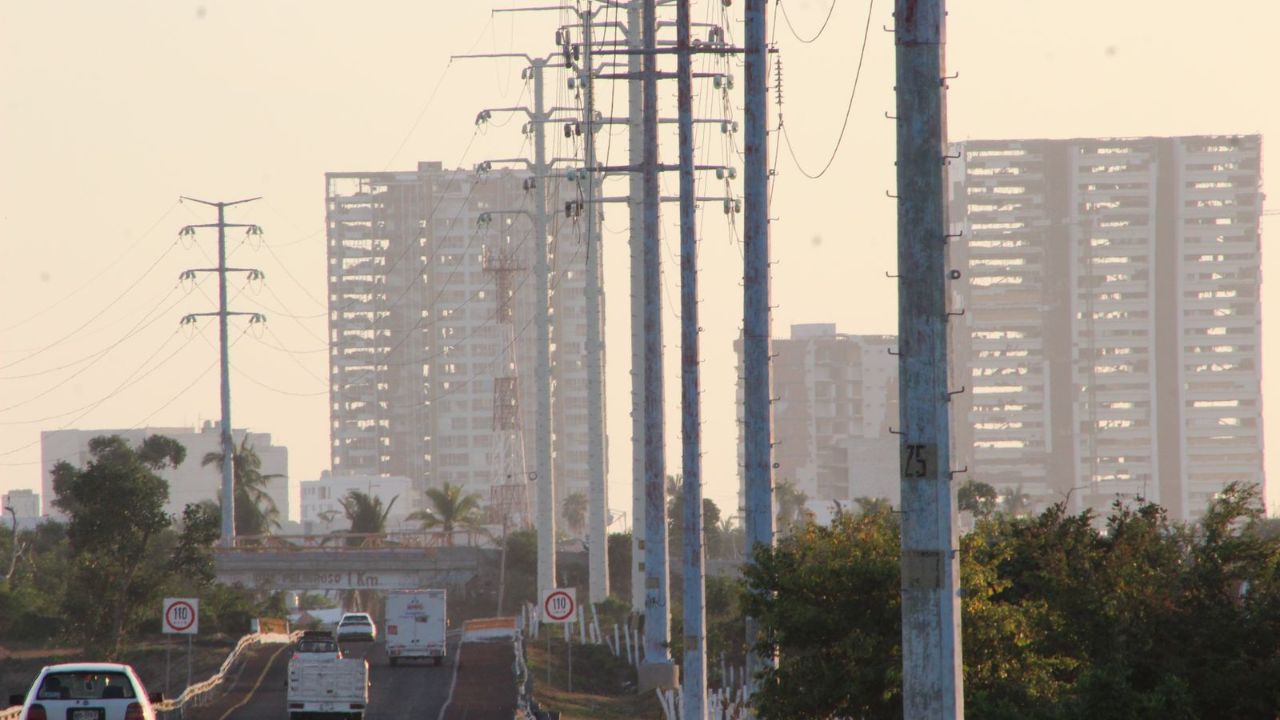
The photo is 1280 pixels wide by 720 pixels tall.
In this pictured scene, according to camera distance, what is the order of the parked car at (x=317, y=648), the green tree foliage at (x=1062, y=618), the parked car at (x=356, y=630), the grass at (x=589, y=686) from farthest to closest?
1. the parked car at (x=356, y=630)
2. the grass at (x=589, y=686)
3. the parked car at (x=317, y=648)
4. the green tree foliage at (x=1062, y=618)

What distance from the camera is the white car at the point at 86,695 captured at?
28.4 m

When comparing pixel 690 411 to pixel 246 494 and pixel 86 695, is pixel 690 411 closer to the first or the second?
pixel 86 695

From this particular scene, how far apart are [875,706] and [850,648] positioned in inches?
33.5

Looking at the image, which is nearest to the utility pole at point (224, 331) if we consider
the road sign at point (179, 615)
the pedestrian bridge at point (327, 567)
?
the pedestrian bridge at point (327, 567)

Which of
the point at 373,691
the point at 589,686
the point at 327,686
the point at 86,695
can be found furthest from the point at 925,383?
the point at 589,686

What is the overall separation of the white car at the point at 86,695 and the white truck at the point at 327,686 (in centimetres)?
1473

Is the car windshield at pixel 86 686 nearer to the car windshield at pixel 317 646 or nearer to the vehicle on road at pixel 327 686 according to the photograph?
the vehicle on road at pixel 327 686

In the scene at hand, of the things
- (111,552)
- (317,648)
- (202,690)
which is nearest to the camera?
(317,648)

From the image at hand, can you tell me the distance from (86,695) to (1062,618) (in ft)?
45.7

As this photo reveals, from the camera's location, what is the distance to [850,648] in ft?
82.0

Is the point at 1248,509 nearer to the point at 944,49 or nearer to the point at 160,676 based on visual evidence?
the point at 944,49

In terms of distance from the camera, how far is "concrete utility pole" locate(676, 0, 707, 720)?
101 ft

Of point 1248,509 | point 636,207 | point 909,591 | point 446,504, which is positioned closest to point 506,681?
point 636,207

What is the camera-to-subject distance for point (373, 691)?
5603 cm
